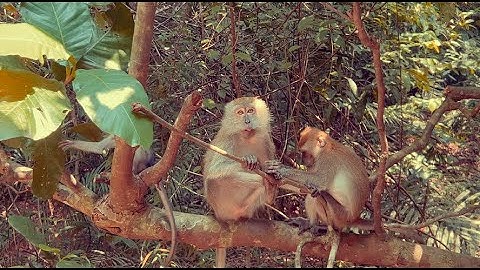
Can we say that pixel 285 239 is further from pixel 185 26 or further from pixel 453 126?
pixel 453 126

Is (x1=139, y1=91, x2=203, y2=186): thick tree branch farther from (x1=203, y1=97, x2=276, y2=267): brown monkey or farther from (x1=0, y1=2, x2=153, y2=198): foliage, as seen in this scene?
(x1=203, y1=97, x2=276, y2=267): brown monkey

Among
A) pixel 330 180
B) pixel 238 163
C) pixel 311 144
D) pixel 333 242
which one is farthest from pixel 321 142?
pixel 333 242

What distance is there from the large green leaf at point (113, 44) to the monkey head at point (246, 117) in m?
0.99

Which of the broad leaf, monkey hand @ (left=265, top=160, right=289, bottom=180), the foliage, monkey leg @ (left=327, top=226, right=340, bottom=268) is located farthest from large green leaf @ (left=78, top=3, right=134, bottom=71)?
monkey leg @ (left=327, top=226, right=340, bottom=268)

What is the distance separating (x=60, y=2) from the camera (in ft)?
10.9

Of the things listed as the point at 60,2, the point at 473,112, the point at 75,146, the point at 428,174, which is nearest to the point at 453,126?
the point at 428,174

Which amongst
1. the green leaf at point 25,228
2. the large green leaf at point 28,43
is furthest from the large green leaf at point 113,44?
the green leaf at point 25,228

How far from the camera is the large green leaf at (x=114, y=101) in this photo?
2604 millimetres

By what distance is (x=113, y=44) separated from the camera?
346 cm

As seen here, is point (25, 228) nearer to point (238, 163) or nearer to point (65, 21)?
point (65, 21)

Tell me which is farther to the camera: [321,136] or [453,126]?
[453,126]

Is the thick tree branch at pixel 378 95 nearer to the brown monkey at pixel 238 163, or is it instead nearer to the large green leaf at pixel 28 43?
the brown monkey at pixel 238 163

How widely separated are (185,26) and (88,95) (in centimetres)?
327

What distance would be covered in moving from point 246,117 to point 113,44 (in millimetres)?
1114
